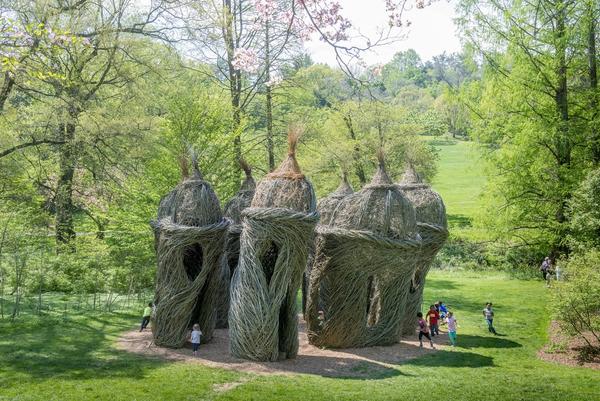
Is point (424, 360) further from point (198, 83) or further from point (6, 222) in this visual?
point (198, 83)

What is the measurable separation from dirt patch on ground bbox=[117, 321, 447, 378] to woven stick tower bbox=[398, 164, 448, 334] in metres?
1.47

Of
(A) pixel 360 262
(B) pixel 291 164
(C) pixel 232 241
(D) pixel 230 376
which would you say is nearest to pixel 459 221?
(C) pixel 232 241

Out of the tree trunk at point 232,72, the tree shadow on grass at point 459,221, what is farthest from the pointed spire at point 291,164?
the tree shadow on grass at point 459,221

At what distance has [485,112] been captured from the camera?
32.7 meters

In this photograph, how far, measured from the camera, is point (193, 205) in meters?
14.5

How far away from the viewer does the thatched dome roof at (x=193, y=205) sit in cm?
1448

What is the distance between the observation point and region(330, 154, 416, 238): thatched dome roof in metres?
15.3

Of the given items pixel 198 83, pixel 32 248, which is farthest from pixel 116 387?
pixel 198 83

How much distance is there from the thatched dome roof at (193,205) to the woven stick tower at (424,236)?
6512 millimetres

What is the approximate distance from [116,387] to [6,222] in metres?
10.3

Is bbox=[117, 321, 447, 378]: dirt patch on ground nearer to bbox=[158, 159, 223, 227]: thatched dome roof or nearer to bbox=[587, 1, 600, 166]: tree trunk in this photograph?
bbox=[158, 159, 223, 227]: thatched dome roof

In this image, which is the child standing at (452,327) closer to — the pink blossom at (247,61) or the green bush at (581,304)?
the green bush at (581,304)

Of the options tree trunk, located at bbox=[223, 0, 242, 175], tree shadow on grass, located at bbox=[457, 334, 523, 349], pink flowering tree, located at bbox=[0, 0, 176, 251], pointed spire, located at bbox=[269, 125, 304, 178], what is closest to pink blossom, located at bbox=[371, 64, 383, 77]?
pointed spire, located at bbox=[269, 125, 304, 178]

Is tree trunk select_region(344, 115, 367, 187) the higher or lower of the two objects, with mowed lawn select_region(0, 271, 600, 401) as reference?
higher
